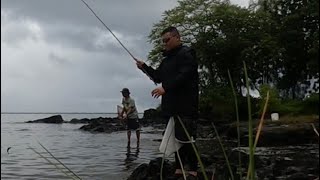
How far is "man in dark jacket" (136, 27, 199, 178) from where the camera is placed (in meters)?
5.99

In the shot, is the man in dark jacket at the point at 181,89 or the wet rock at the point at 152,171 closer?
the man in dark jacket at the point at 181,89

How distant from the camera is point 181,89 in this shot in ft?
19.8

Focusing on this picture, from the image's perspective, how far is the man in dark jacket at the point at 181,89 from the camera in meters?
5.99

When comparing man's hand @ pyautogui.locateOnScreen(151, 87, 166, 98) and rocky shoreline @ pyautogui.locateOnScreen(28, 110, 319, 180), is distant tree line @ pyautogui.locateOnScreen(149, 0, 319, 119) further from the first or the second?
man's hand @ pyautogui.locateOnScreen(151, 87, 166, 98)

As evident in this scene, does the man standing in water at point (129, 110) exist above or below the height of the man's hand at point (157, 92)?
above

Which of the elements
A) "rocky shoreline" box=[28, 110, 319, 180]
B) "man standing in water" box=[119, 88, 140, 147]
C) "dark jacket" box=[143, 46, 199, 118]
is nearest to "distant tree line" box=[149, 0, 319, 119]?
"rocky shoreline" box=[28, 110, 319, 180]

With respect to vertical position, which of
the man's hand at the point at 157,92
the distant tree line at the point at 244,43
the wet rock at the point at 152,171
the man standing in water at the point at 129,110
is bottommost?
the wet rock at the point at 152,171

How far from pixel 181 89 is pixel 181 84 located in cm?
9

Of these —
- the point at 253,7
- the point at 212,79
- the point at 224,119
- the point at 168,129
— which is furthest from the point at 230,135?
the point at 253,7

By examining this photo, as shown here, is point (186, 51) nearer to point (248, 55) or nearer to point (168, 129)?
point (168, 129)

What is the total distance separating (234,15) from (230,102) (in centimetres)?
829

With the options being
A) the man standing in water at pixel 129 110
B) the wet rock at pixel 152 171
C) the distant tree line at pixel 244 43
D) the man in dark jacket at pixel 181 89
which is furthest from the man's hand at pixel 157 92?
the distant tree line at pixel 244 43

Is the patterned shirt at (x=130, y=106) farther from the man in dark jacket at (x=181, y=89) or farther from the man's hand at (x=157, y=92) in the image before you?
the man's hand at (x=157, y=92)

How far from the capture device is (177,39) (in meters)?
6.12
